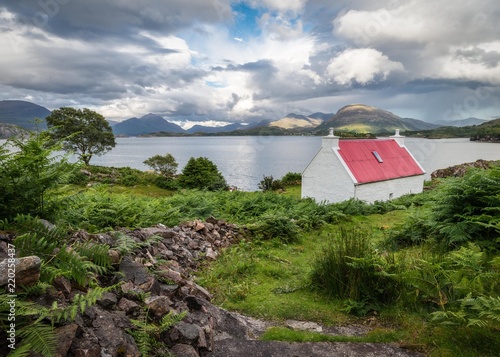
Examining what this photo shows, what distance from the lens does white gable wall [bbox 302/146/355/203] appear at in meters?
22.9

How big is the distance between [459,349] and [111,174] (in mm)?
40275

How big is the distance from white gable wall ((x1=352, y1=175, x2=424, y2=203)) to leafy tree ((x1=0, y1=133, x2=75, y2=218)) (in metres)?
21.0

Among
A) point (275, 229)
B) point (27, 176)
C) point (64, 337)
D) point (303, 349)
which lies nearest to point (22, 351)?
point (64, 337)

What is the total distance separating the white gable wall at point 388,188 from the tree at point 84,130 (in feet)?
132

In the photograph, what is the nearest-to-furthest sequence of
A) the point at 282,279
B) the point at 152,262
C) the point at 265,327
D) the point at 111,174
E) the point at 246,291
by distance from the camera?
the point at 265,327
the point at 152,262
the point at 246,291
the point at 282,279
the point at 111,174

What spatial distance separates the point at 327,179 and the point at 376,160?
4773mm

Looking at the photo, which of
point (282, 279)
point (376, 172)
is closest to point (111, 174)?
point (376, 172)

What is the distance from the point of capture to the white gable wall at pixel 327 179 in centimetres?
2286

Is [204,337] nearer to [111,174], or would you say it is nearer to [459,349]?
[459,349]

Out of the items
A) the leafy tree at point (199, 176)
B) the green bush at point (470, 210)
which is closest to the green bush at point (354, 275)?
the green bush at point (470, 210)

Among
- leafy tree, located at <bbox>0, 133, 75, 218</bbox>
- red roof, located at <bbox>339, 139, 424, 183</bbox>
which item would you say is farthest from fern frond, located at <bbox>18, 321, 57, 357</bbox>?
red roof, located at <bbox>339, 139, 424, 183</bbox>

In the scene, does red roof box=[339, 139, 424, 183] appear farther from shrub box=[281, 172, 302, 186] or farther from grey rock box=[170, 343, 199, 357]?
grey rock box=[170, 343, 199, 357]

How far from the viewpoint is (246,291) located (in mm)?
5922

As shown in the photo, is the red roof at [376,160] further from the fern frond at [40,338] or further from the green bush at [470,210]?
the fern frond at [40,338]
